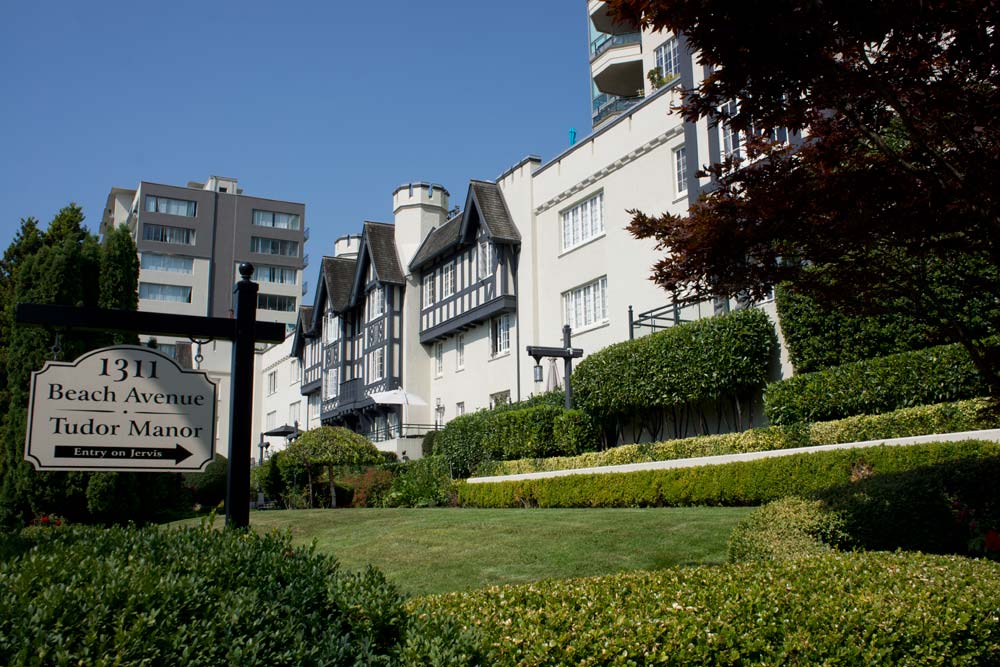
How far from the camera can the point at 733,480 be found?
1523 cm

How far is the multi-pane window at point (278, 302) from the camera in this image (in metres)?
89.3

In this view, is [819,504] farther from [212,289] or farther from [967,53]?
[212,289]

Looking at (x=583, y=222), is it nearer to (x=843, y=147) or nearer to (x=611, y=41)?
(x=611, y=41)

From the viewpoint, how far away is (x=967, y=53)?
676 centimetres

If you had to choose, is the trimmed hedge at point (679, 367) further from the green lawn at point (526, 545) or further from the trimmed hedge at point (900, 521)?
the trimmed hedge at point (900, 521)

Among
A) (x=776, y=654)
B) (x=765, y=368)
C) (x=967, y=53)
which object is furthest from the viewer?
(x=765, y=368)

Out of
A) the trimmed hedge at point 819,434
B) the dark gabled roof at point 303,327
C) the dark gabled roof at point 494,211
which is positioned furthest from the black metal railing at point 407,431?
the trimmed hedge at point 819,434

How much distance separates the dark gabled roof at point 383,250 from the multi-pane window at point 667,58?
1532 centimetres

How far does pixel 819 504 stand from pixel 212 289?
267 feet

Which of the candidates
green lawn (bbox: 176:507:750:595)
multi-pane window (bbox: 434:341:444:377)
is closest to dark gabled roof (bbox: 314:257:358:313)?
multi-pane window (bbox: 434:341:444:377)

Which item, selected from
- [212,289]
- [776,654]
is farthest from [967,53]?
[212,289]

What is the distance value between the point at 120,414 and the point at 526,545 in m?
6.70

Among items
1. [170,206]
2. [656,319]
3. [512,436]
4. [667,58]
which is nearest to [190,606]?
[656,319]

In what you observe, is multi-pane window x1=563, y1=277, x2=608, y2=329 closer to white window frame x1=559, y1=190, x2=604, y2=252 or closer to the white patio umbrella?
white window frame x1=559, y1=190, x2=604, y2=252
